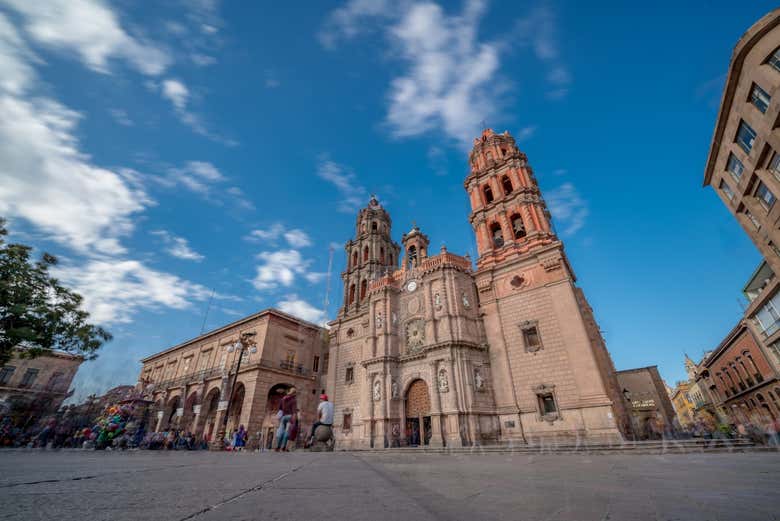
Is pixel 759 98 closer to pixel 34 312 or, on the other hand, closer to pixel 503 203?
pixel 503 203

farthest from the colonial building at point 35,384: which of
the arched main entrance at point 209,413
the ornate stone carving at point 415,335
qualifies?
the ornate stone carving at point 415,335

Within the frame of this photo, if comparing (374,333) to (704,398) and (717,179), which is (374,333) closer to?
(717,179)

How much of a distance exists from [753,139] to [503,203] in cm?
1229

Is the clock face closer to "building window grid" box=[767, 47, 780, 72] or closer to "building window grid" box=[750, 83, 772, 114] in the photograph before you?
"building window grid" box=[750, 83, 772, 114]

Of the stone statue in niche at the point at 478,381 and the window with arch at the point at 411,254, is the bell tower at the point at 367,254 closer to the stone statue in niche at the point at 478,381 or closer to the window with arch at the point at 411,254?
the window with arch at the point at 411,254

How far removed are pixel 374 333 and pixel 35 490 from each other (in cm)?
2210

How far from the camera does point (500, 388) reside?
728 inches

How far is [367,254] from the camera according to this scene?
3256 cm

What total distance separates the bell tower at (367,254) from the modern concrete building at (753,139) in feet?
74.8

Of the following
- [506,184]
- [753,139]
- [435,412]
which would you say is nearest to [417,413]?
[435,412]

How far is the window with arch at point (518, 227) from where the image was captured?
22.5m

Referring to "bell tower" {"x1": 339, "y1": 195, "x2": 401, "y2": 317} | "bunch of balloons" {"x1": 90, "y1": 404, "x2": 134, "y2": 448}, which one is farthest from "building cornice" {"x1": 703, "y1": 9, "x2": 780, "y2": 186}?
"bunch of balloons" {"x1": 90, "y1": 404, "x2": 134, "y2": 448}

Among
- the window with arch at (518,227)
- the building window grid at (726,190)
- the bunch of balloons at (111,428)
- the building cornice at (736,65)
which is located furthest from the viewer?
the window with arch at (518,227)

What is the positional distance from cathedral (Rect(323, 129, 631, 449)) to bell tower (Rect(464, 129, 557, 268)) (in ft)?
0.28
